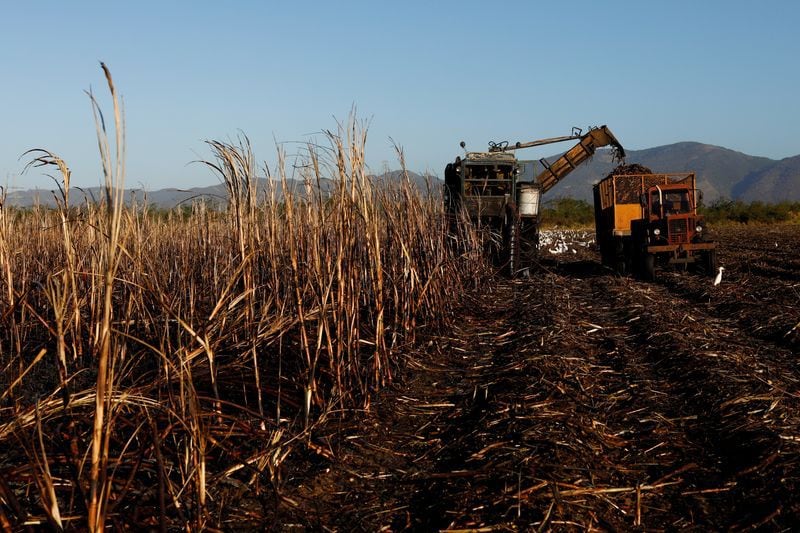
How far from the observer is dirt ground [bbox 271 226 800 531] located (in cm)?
304

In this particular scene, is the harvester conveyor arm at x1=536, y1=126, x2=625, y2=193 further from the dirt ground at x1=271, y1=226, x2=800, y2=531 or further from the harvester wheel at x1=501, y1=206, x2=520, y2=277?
the dirt ground at x1=271, y1=226, x2=800, y2=531

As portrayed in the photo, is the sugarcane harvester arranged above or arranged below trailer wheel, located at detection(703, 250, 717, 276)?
above

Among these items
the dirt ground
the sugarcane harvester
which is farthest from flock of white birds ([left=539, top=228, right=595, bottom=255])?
the dirt ground

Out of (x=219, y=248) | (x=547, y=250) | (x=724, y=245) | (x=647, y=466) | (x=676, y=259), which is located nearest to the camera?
(x=647, y=466)

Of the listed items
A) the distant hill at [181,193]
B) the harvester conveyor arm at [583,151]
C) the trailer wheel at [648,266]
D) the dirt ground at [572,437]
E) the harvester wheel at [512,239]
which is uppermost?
the harvester conveyor arm at [583,151]

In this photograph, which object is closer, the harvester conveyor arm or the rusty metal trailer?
the rusty metal trailer

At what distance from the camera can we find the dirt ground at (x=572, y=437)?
3039 millimetres

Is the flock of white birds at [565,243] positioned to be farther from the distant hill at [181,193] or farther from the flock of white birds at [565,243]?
the distant hill at [181,193]

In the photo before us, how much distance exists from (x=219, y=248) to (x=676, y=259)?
8260 mm

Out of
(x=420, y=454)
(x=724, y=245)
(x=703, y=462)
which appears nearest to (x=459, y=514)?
(x=420, y=454)

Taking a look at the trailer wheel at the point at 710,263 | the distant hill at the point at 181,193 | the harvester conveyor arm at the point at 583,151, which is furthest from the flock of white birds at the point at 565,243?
the distant hill at the point at 181,193

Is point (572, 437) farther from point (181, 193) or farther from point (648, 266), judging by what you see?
point (648, 266)

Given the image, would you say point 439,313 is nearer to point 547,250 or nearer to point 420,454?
point 420,454

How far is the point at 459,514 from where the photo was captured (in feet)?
9.71
